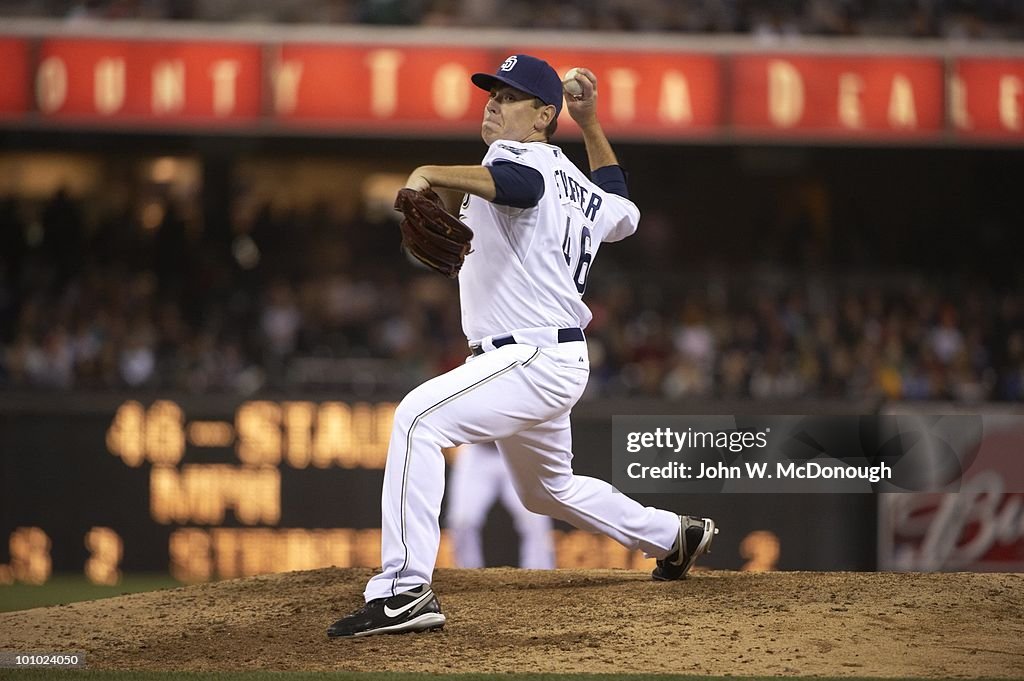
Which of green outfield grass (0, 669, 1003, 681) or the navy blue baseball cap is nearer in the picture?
green outfield grass (0, 669, 1003, 681)

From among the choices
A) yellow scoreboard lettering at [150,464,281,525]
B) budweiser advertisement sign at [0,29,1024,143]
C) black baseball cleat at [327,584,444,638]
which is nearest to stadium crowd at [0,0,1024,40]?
budweiser advertisement sign at [0,29,1024,143]

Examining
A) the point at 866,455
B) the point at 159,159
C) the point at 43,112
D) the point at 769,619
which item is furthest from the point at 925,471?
the point at 159,159

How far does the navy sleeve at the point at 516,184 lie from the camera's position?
13.5 ft

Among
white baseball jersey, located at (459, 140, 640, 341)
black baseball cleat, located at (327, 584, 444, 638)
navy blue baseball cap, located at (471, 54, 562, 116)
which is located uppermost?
navy blue baseball cap, located at (471, 54, 562, 116)

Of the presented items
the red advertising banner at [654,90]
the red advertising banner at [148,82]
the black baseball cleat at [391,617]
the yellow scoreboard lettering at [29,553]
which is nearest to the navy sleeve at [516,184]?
the black baseball cleat at [391,617]

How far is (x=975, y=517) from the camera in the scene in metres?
7.41

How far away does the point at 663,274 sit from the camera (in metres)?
13.6

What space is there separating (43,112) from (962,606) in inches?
349

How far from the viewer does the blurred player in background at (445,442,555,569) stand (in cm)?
823

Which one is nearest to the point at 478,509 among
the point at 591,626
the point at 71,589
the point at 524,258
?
the point at 71,589

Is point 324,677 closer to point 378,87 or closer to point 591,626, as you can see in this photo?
point 591,626

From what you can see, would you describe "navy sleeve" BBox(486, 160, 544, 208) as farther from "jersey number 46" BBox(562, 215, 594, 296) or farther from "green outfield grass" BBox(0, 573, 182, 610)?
"green outfield grass" BBox(0, 573, 182, 610)

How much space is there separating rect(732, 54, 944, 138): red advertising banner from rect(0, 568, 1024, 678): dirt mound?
6996 millimetres

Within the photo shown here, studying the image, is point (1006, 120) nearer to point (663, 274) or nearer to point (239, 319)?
point (663, 274)
